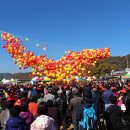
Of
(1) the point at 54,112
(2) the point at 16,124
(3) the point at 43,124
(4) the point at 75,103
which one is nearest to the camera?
(3) the point at 43,124

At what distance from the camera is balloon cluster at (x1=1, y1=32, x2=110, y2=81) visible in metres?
23.7

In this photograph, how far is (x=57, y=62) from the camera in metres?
25.0

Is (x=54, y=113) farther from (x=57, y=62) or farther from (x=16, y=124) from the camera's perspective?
(x=57, y=62)

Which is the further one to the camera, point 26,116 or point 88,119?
point 88,119

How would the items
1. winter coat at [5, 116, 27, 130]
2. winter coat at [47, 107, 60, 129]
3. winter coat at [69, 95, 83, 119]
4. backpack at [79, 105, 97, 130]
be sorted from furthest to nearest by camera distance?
1. winter coat at [69, 95, 83, 119]
2. winter coat at [47, 107, 60, 129]
3. backpack at [79, 105, 97, 130]
4. winter coat at [5, 116, 27, 130]

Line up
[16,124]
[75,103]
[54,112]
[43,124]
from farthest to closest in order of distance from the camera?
[75,103]
[54,112]
[16,124]
[43,124]

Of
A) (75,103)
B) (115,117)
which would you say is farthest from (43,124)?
(75,103)

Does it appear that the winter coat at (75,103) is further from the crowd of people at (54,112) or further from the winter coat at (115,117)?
the winter coat at (115,117)

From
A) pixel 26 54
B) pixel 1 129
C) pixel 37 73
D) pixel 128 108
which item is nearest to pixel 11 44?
pixel 26 54

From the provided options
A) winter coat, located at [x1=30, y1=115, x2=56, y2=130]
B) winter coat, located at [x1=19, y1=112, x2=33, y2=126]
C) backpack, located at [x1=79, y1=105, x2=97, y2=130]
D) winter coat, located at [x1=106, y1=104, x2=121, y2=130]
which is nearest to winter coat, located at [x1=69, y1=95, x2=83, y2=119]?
winter coat, located at [x1=106, y1=104, x2=121, y2=130]

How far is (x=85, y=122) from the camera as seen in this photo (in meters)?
7.83

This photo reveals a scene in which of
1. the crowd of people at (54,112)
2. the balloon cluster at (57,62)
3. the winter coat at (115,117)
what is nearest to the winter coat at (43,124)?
the crowd of people at (54,112)

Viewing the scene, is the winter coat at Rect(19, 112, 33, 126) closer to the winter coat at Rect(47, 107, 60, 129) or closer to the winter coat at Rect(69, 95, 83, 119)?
the winter coat at Rect(47, 107, 60, 129)

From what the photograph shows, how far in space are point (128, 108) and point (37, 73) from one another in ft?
46.8
